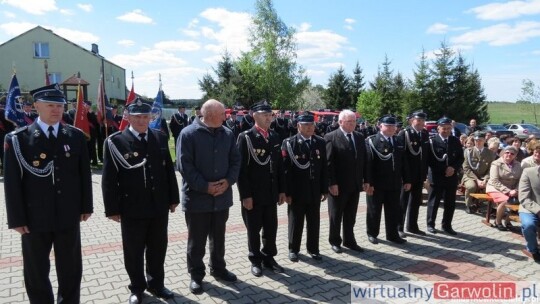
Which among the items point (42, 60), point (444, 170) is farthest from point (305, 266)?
point (42, 60)

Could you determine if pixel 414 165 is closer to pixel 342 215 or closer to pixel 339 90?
pixel 342 215

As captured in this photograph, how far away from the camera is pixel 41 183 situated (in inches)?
131

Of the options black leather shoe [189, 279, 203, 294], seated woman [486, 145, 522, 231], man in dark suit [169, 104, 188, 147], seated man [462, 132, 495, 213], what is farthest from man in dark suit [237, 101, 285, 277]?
man in dark suit [169, 104, 188, 147]

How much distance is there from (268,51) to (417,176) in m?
29.1

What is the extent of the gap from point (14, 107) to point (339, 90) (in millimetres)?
34096

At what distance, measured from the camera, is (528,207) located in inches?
213

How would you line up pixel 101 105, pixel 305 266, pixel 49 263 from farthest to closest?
pixel 101 105, pixel 305 266, pixel 49 263

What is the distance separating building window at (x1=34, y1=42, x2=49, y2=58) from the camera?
34000 mm

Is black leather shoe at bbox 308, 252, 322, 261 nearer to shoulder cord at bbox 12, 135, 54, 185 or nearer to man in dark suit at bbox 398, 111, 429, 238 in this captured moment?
man in dark suit at bbox 398, 111, 429, 238

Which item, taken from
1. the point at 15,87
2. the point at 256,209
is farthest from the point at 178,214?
the point at 15,87

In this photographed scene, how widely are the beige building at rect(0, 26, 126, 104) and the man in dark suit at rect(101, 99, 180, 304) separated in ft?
103

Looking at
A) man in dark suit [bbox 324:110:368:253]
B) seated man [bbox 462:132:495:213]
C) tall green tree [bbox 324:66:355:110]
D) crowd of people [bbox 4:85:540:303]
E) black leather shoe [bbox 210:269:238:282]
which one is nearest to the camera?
crowd of people [bbox 4:85:540:303]

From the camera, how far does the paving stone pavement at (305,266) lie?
4.18m

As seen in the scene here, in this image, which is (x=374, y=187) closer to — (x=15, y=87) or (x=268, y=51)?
(x=15, y=87)
